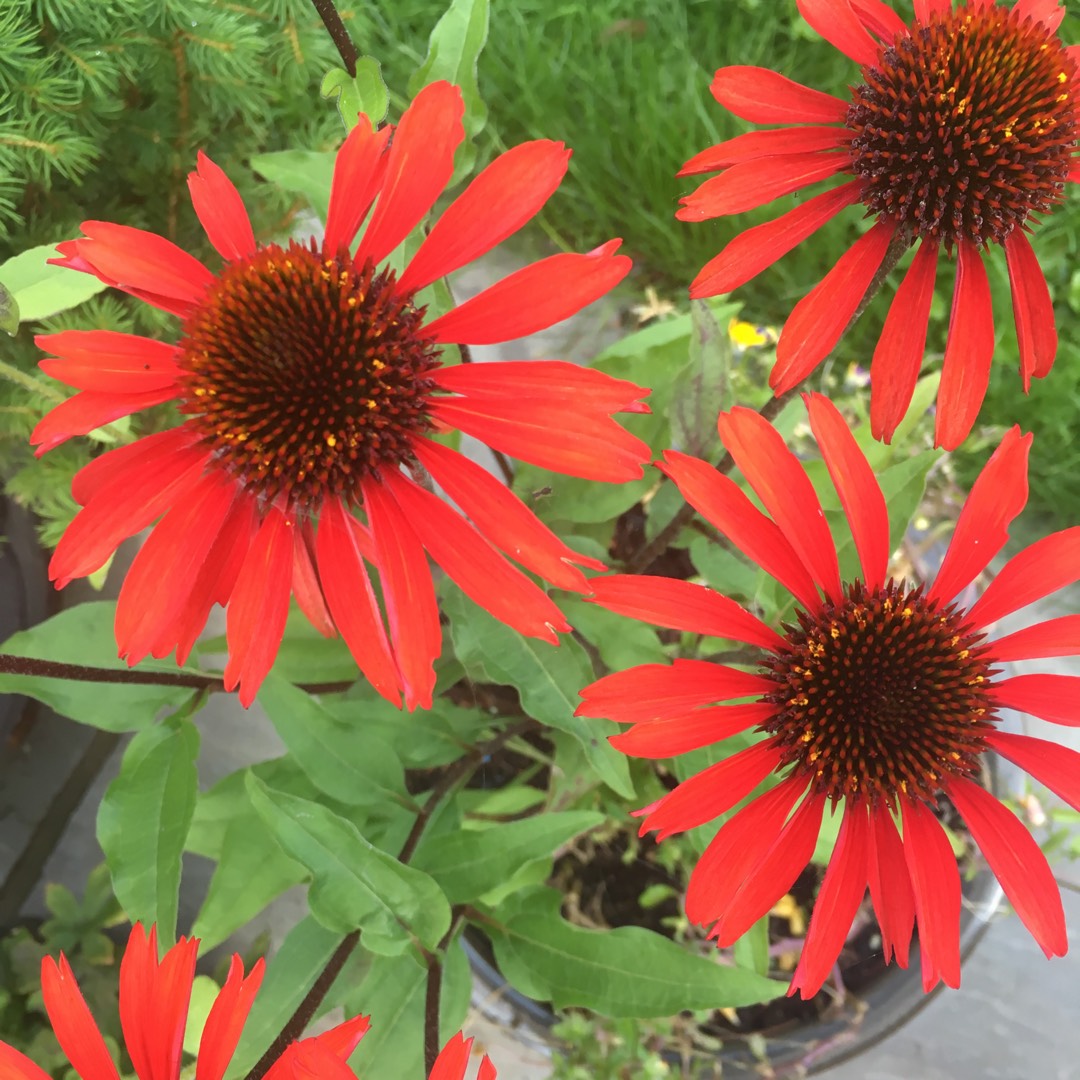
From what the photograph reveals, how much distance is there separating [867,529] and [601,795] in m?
0.37

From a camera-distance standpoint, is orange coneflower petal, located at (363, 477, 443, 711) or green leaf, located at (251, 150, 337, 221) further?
green leaf, located at (251, 150, 337, 221)

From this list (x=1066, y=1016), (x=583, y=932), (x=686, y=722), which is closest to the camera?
(x=686, y=722)

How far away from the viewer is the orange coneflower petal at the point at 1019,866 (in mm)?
447

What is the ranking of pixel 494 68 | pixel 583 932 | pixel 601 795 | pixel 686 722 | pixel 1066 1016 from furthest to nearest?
pixel 494 68 < pixel 1066 1016 < pixel 601 795 < pixel 583 932 < pixel 686 722

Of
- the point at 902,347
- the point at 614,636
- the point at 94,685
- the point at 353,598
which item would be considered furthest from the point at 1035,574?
the point at 94,685

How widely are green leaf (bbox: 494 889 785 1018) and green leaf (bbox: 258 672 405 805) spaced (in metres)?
0.13

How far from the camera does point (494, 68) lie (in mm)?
1098

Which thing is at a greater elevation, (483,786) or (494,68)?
(494,68)

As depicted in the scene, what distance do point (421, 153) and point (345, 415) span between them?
0.13 m

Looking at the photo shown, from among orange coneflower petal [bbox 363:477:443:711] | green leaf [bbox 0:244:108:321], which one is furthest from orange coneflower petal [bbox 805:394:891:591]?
green leaf [bbox 0:244:108:321]

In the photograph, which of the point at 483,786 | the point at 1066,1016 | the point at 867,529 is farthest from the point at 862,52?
the point at 1066,1016

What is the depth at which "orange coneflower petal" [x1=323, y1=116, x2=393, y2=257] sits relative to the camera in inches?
16.7

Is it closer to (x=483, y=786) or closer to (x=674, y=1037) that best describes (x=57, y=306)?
(x=483, y=786)

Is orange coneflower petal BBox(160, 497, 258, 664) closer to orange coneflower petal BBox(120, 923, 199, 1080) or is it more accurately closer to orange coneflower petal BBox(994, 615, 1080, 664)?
orange coneflower petal BBox(120, 923, 199, 1080)
